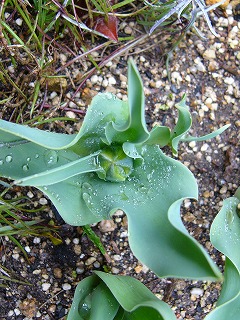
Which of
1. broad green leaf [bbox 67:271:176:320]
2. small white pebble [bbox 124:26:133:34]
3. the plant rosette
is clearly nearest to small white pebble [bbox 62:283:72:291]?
broad green leaf [bbox 67:271:176:320]

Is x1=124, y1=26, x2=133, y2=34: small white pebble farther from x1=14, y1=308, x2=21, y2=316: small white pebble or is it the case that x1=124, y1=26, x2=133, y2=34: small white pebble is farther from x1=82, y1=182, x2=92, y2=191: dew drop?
x1=14, y1=308, x2=21, y2=316: small white pebble

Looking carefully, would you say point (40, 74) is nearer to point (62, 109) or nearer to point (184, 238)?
point (62, 109)

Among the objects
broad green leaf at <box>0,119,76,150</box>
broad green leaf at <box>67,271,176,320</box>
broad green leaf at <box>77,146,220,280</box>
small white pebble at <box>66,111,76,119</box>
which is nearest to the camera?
broad green leaf at <box>77,146,220,280</box>

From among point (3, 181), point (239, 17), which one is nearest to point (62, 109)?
point (3, 181)

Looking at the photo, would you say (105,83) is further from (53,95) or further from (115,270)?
(115,270)

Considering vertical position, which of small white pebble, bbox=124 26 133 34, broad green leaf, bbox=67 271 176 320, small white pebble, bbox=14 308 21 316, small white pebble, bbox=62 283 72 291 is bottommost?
small white pebble, bbox=14 308 21 316

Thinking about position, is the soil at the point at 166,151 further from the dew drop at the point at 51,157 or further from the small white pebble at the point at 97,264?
the dew drop at the point at 51,157

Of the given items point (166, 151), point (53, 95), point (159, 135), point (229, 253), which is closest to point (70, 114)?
point (53, 95)
